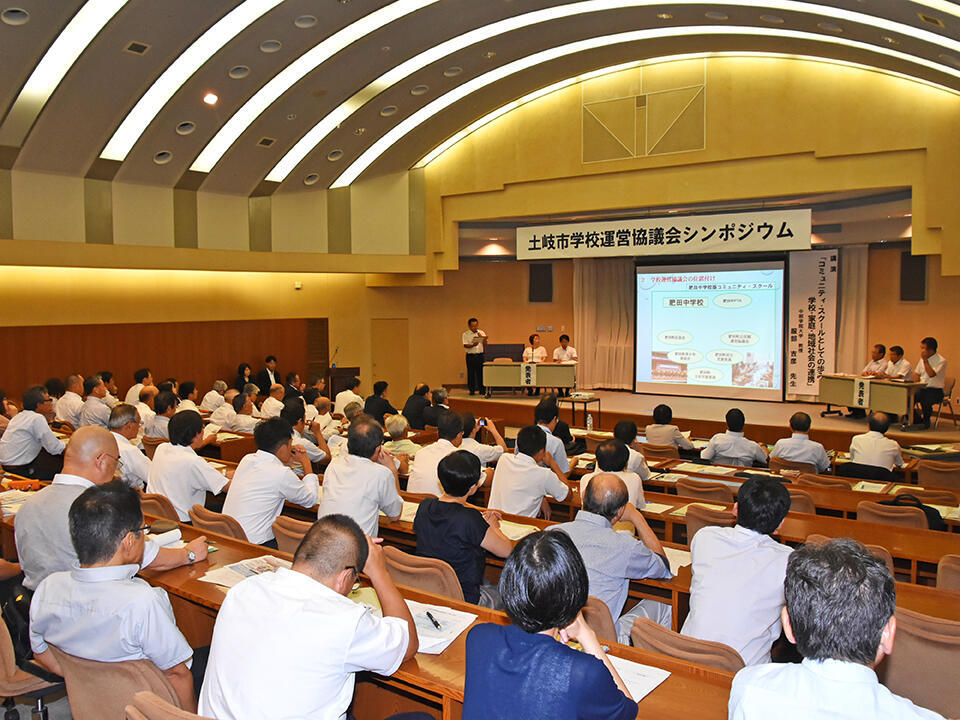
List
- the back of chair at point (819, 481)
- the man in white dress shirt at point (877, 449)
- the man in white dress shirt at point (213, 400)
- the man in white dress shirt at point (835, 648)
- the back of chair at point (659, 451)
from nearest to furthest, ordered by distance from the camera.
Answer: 1. the man in white dress shirt at point (835, 648)
2. the back of chair at point (819, 481)
3. the man in white dress shirt at point (877, 449)
4. the back of chair at point (659, 451)
5. the man in white dress shirt at point (213, 400)

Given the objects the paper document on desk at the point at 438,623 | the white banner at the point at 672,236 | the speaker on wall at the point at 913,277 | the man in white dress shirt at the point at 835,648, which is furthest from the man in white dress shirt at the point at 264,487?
the speaker on wall at the point at 913,277

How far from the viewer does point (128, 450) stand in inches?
216

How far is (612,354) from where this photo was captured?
15133mm

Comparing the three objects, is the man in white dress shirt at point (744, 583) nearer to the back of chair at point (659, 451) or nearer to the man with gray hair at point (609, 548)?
the man with gray hair at point (609, 548)

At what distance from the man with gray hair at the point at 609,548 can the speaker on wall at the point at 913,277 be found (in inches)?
431

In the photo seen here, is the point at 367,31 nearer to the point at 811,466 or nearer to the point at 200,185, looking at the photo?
the point at 200,185

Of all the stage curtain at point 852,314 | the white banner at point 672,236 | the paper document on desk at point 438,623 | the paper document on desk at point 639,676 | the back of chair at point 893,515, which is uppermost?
the white banner at point 672,236

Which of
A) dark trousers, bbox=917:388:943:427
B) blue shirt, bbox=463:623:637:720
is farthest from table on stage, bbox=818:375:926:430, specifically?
blue shirt, bbox=463:623:637:720

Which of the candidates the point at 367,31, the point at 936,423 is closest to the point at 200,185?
the point at 367,31

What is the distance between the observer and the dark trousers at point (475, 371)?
47.3 feet

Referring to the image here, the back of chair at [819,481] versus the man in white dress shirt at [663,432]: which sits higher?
the man in white dress shirt at [663,432]

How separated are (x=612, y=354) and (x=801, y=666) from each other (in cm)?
1357

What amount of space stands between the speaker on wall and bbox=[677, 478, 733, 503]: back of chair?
29.0 feet

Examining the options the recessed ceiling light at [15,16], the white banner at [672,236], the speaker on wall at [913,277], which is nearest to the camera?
the recessed ceiling light at [15,16]
